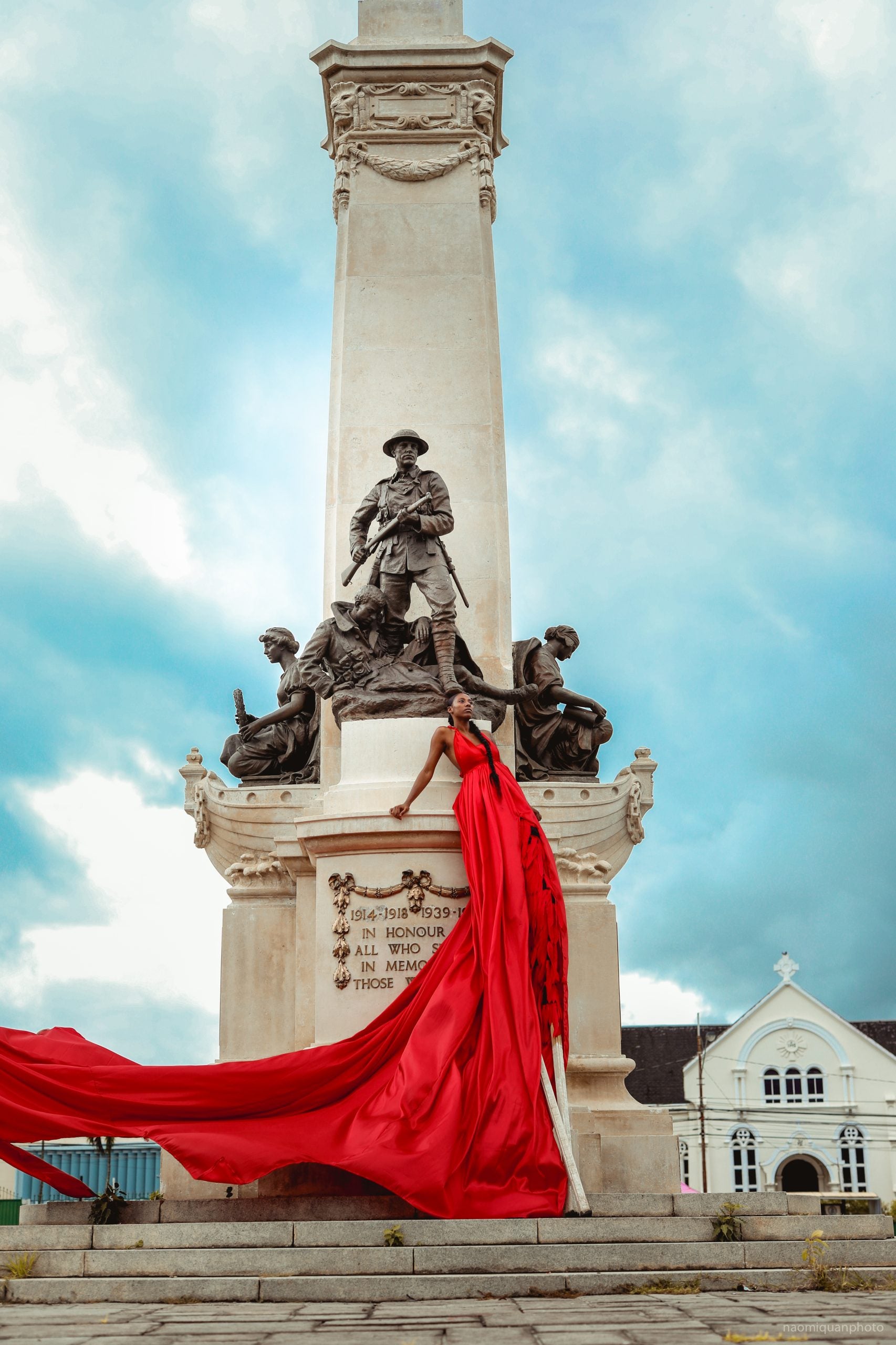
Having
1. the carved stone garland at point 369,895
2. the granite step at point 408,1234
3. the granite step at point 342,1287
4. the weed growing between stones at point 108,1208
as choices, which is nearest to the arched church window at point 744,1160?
the carved stone garland at point 369,895

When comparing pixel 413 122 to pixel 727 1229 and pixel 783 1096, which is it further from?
pixel 783 1096

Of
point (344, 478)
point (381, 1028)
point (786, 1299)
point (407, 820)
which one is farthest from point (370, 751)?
point (786, 1299)

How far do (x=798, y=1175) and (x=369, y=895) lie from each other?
131ft

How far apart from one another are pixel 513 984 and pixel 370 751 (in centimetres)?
290

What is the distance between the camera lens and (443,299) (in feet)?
54.0

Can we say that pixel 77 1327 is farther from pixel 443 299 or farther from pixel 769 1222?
pixel 443 299

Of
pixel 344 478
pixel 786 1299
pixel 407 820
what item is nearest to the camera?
pixel 786 1299

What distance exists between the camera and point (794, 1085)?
155 feet

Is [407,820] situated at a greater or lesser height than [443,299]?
lesser

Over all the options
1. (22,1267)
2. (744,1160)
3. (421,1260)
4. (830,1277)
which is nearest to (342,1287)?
(421,1260)

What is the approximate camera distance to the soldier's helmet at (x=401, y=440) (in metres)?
14.1

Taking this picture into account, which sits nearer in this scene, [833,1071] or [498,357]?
[498,357]

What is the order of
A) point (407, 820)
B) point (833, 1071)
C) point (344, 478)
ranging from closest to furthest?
point (407, 820) < point (344, 478) < point (833, 1071)

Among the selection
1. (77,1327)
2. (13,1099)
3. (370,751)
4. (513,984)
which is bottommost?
(77,1327)
